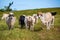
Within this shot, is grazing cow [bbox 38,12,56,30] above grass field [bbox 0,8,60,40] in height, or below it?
above

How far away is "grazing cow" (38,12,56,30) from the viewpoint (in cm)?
311

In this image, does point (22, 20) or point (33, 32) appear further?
point (22, 20)

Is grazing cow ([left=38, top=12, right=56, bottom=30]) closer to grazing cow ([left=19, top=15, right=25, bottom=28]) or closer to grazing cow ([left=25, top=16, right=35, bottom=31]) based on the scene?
grazing cow ([left=25, top=16, right=35, bottom=31])

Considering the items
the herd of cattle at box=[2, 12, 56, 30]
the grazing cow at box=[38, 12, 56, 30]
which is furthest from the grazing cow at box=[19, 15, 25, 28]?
the grazing cow at box=[38, 12, 56, 30]

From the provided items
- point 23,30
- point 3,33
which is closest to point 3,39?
point 3,33

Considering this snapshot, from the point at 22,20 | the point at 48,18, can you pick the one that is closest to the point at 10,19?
the point at 22,20

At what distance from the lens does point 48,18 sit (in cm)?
315

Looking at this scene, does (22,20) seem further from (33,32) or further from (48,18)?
(48,18)

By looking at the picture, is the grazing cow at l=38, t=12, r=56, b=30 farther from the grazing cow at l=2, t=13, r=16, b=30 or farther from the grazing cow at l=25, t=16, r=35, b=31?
the grazing cow at l=2, t=13, r=16, b=30

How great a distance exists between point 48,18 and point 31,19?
26 centimetres

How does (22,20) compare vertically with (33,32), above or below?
above

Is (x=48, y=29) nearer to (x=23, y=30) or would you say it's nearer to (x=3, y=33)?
(x=23, y=30)

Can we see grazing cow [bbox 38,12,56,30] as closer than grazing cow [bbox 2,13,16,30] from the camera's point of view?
Yes

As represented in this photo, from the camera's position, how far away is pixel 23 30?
3180 mm
